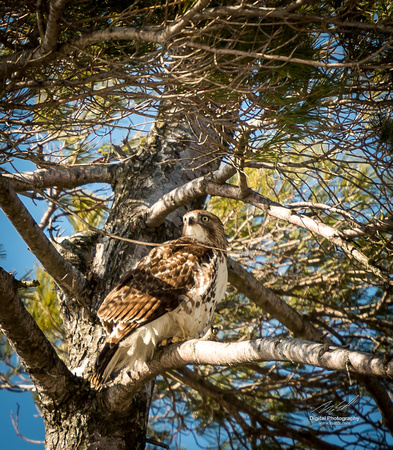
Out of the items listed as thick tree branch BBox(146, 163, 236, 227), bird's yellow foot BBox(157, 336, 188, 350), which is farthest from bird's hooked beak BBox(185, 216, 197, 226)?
bird's yellow foot BBox(157, 336, 188, 350)

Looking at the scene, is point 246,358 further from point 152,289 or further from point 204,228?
point 204,228

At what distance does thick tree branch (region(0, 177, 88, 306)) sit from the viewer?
2.22 metres

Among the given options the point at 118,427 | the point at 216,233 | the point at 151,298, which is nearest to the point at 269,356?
the point at 151,298

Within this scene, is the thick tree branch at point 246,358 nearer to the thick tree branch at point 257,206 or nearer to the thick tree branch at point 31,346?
the thick tree branch at point 31,346

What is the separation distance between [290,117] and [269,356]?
0.96m

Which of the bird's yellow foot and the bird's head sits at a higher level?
the bird's head

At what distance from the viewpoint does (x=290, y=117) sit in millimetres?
2199

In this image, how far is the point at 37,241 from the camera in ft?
8.07

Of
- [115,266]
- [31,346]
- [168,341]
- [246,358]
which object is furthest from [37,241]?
[246,358]

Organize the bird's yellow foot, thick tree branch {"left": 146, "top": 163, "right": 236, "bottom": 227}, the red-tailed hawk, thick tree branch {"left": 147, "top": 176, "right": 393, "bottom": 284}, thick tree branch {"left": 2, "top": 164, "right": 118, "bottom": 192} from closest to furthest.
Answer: thick tree branch {"left": 147, "top": 176, "right": 393, "bottom": 284}
the red-tailed hawk
the bird's yellow foot
thick tree branch {"left": 146, "top": 163, "right": 236, "bottom": 227}
thick tree branch {"left": 2, "top": 164, "right": 118, "bottom": 192}

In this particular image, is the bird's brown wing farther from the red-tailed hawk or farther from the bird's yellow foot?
the bird's yellow foot

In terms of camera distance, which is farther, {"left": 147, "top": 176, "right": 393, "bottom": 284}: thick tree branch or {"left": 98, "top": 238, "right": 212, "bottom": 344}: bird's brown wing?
{"left": 98, "top": 238, "right": 212, "bottom": 344}: bird's brown wing

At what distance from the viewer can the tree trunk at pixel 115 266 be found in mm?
2590

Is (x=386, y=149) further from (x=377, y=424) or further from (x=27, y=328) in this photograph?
(x=377, y=424)
